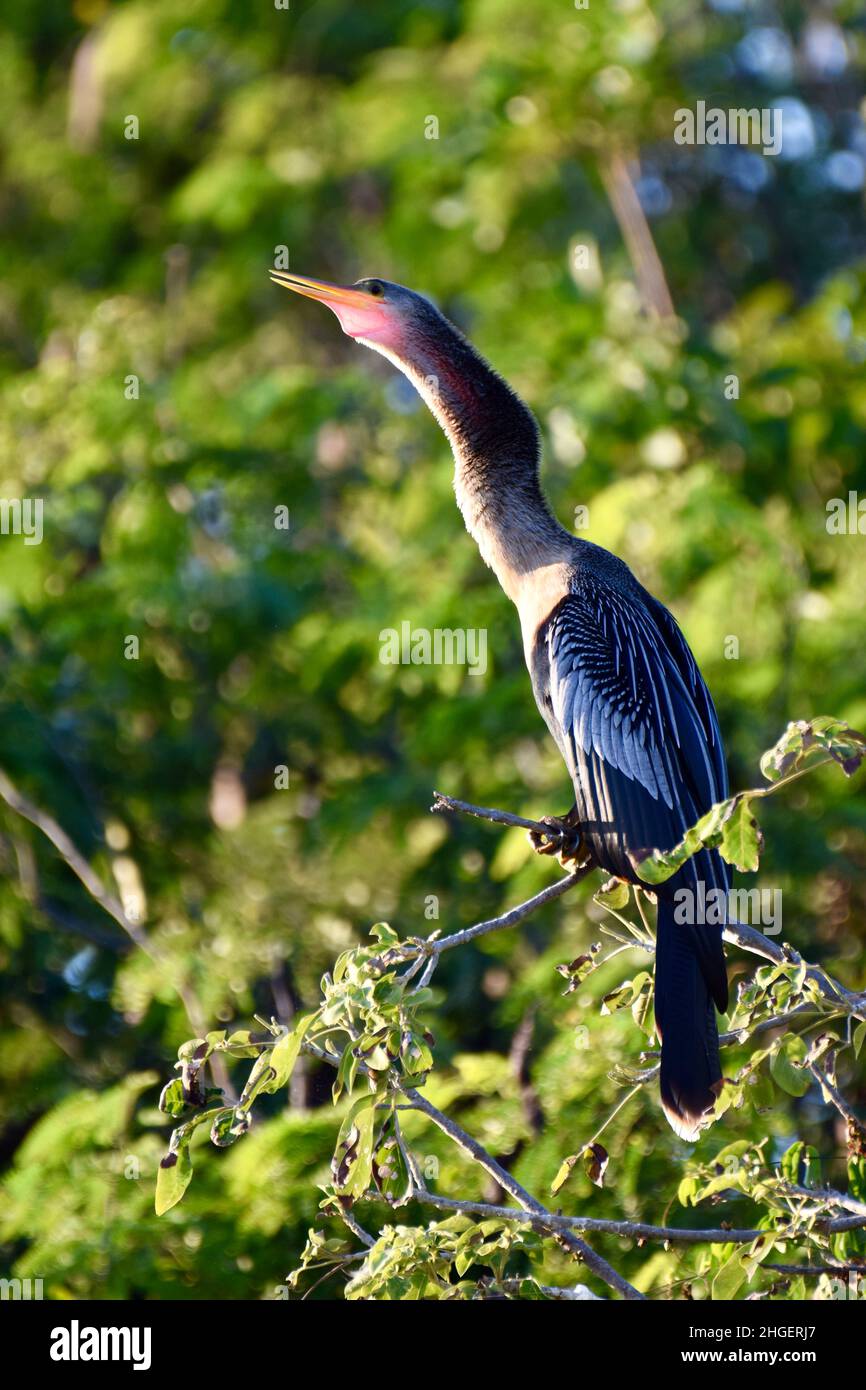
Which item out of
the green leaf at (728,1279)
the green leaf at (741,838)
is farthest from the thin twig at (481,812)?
the green leaf at (728,1279)

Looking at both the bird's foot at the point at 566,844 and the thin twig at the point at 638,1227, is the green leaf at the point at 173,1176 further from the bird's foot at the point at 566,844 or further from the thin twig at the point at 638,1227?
the bird's foot at the point at 566,844

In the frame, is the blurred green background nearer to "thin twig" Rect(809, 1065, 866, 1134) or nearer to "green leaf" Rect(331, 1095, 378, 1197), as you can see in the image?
"thin twig" Rect(809, 1065, 866, 1134)

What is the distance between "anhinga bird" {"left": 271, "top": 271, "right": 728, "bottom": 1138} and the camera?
376 cm

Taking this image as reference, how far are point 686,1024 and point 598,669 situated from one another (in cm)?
103

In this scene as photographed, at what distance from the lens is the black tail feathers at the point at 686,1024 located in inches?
142

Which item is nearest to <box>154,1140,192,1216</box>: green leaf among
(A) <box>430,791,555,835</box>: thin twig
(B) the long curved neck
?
(A) <box>430,791,555,835</box>: thin twig

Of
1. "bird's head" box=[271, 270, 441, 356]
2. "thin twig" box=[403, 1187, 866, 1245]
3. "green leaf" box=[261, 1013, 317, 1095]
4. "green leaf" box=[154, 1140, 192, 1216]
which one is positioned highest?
"bird's head" box=[271, 270, 441, 356]

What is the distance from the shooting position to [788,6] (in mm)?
11758

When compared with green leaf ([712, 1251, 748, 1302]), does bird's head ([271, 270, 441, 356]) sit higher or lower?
higher

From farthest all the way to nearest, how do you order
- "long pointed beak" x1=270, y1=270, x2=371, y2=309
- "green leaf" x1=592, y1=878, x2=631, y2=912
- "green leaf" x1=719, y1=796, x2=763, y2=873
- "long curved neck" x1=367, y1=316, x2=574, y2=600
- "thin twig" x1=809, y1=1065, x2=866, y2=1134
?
"long pointed beak" x1=270, y1=270, x2=371, y2=309 < "long curved neck" x1=367, y1=316, x2=574, y2=600 < "green leaf" x1=592, y1=878, x2=631, y2=912 < "thin twig" x1=809, y1=1065, x2=866, y2=1134 < "green leaf" x1=719, y1=796, x2=763, y2=873

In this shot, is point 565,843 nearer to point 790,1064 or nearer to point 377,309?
point 790,1064

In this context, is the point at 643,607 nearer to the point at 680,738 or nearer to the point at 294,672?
the point at 680,738
